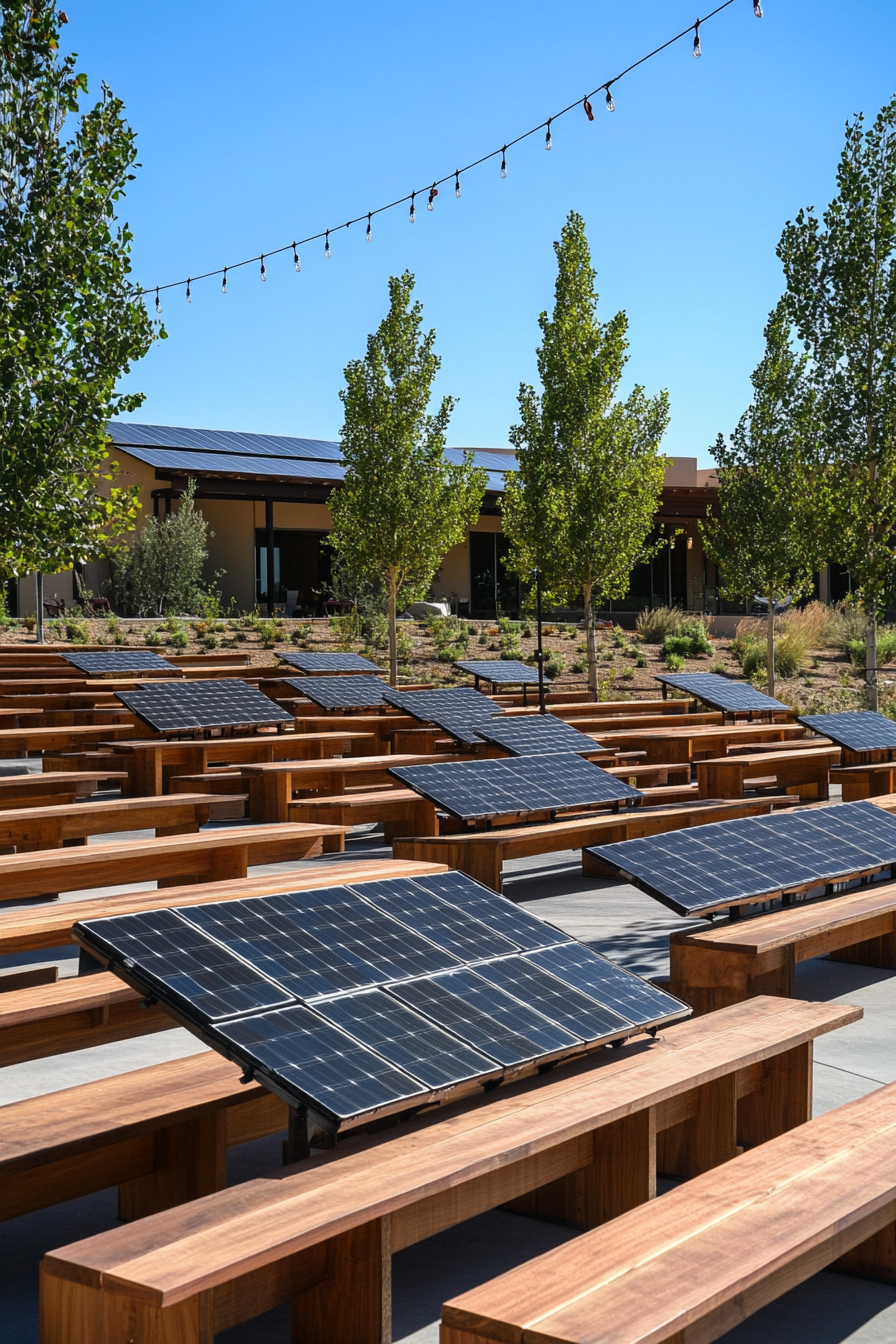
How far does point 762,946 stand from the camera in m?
4.96

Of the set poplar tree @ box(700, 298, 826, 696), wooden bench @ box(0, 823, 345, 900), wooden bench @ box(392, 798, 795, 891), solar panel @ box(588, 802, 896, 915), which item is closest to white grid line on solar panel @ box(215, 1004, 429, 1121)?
solar panel @ box(588, 802, 896, 915)

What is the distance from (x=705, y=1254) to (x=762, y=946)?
2.44 metres

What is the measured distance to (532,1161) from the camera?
3.35 m

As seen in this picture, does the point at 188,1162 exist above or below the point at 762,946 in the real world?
below

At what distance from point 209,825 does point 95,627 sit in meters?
15.8

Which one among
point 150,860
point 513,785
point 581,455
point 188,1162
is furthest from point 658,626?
point 188,1162

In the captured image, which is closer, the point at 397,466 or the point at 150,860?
the point at 150,860

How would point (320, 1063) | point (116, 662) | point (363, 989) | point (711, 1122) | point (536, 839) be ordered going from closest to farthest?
1. point (320, 1063)
2. point (363, 989)
3. point (711, 1122)
4. point (536, 839)
5. point (116, 662)

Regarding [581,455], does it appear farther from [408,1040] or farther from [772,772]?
[408,1040]

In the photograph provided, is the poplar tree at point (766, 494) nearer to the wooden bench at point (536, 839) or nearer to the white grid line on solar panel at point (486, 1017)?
the wooden bench at point (536, 839)

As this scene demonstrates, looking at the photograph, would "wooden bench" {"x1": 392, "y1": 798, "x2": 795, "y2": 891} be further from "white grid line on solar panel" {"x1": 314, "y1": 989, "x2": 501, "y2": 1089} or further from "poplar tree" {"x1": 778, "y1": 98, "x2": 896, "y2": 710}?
"poplar tree" {"x1": 778, "y1": 98, "x2": 896, "y2": 710}

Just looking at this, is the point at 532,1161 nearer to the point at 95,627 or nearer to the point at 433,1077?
the point at 433,1077

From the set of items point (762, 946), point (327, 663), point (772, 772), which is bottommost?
point (772, 772)

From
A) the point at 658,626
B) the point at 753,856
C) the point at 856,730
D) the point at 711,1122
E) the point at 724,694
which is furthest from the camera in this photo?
the point at 658,626
